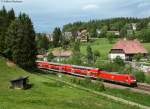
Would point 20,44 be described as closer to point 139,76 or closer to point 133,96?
point 139,76

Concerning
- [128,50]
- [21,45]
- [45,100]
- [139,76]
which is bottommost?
→ [45,100]

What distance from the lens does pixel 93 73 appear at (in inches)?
3189

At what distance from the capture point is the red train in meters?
67.2

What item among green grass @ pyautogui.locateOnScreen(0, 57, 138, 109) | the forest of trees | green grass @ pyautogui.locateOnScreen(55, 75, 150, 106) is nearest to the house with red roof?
the forest of trees

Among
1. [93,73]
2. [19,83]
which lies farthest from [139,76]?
[19,83]

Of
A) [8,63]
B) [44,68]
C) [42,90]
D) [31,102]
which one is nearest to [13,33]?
[8,63]

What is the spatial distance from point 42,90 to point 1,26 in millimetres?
53333

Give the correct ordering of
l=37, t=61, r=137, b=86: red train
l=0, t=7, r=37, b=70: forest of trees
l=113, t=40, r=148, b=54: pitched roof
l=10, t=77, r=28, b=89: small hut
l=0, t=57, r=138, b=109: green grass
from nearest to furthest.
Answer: l=0, t=57, r=138, b=109: green grass, l=10, t=77, r=28, b=89: small hut, l=37, t=61, r=137, b=86: red train, l=0, t=7, r=37, b=70: forest of trees, l=113, t=40, r=148, b=54: pitched roof

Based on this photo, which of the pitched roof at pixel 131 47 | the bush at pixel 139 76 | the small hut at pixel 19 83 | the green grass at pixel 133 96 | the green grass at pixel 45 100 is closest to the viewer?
the green grass at pixel 45 100

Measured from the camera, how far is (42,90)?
49000 mm

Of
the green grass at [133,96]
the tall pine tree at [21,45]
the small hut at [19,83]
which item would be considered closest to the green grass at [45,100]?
the small hut at [19,83]

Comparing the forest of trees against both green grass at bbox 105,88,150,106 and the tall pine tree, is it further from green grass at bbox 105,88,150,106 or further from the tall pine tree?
green grass at bbox 105,88,150,106

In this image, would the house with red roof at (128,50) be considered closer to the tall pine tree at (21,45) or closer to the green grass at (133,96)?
the tall pine tree at (21,45)

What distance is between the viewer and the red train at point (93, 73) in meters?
67.2
